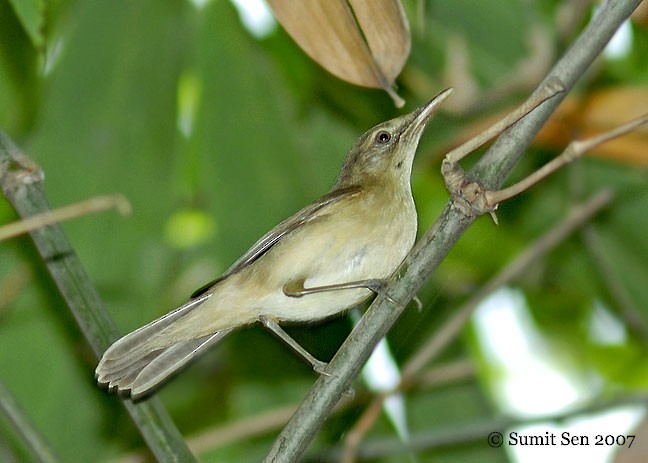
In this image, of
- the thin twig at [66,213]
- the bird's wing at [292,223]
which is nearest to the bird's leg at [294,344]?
the bird's wing at [292,223]

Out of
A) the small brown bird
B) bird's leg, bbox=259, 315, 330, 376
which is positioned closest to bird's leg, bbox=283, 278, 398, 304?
the small brown bird

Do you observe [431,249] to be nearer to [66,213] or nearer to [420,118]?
[66,213]

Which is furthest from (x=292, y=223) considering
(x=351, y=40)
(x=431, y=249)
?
(x=431, y=249)

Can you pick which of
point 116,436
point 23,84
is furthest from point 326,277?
point 23,84

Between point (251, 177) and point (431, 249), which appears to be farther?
point (251, 177)

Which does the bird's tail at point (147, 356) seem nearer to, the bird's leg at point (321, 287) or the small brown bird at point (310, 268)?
the small brown bird at point (310, 268)

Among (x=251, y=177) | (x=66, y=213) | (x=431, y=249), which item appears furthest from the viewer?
(x=251, y=177)

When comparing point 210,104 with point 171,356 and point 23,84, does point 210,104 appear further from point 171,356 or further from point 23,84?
point 171,356
